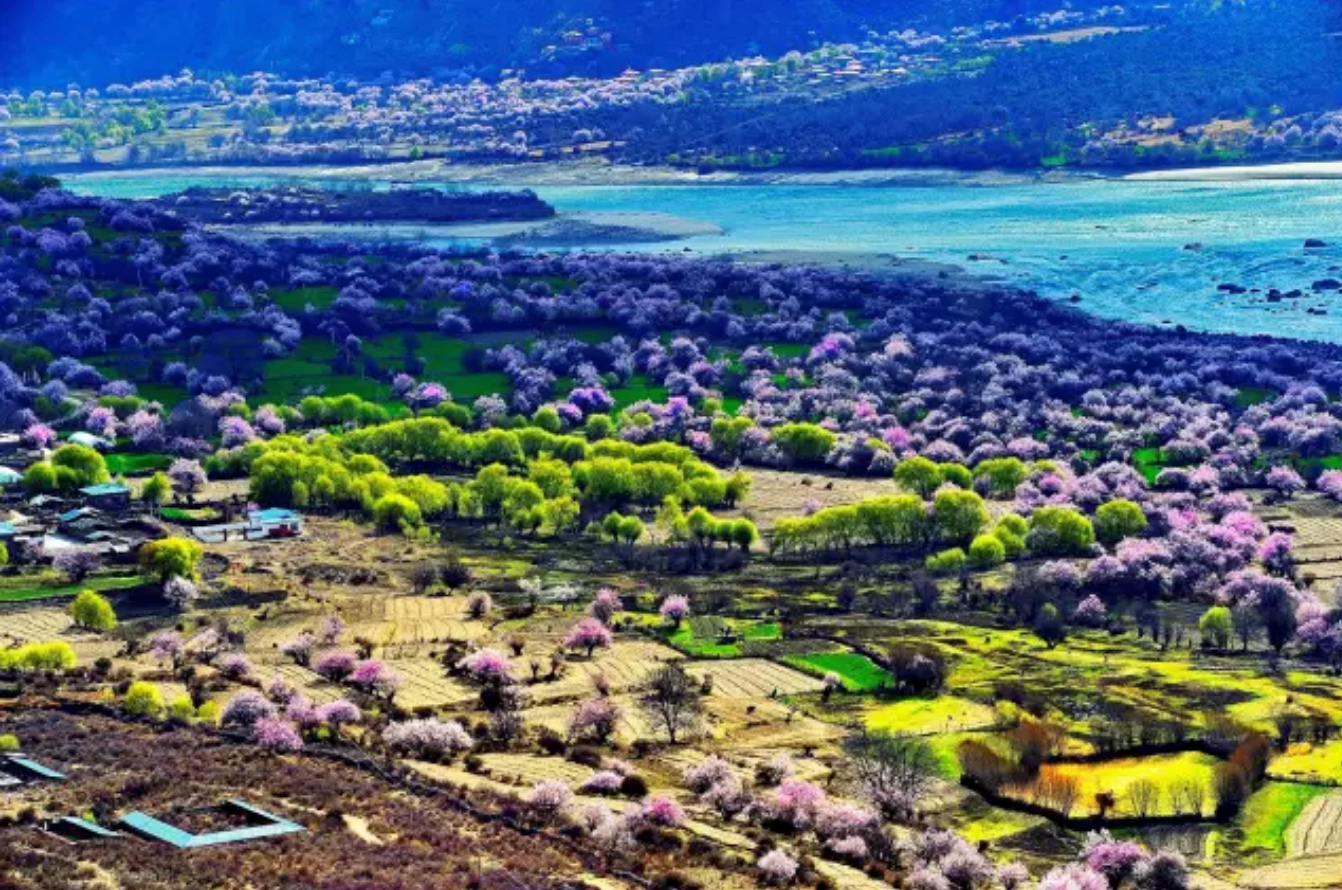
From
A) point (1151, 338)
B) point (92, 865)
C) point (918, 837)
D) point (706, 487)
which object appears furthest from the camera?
point (1151, 338)

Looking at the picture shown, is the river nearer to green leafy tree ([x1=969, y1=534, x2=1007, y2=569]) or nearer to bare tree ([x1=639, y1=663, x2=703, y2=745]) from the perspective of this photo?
green leafy tree ([x1=969, y1=534, x2=1007, y2=569])

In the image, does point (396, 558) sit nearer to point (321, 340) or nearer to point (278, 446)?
point (278, 446)

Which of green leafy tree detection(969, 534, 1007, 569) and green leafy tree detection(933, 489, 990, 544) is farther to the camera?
green leafy tree detection(933, 489, 990, 544)

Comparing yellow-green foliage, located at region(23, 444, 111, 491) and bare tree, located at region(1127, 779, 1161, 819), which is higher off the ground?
yellow-green foliage, located at region(23, 444, 111, 491)

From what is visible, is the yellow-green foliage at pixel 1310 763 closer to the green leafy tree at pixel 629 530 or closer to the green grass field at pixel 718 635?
the green grass field at pixel 718 635

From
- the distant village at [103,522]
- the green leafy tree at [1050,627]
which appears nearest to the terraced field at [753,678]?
the green leafy tree at [1050,627]

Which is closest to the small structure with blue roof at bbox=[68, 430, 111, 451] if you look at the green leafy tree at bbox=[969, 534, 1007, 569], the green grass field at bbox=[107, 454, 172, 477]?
the green grass field at bbox=[107, 454, 172, 477]

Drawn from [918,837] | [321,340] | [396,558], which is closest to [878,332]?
[321,340]
